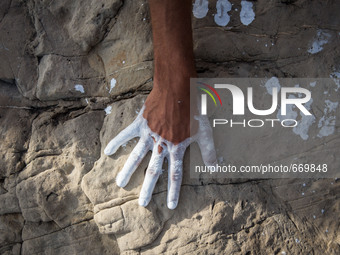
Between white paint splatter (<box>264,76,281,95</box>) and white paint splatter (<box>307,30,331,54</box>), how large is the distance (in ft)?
1.05

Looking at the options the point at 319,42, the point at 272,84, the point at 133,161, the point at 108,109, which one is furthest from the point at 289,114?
the point at 108,109

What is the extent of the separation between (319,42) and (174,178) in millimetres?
1348

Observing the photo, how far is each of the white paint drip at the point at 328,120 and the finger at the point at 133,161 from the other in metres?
1.09

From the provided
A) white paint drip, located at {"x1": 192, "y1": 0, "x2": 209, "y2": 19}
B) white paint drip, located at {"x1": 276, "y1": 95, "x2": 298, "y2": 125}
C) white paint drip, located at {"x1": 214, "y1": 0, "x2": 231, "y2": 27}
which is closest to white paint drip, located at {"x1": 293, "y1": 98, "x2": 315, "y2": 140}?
white paint drip, located at {"x1": 276, "y1": 95, "x2": 298, "y2": 125}

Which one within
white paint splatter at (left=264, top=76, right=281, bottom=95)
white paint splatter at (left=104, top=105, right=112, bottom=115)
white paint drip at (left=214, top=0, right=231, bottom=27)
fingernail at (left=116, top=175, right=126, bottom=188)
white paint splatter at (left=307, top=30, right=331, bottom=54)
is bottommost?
fingernail at (left=116, top=175, right=126, bottom=188)

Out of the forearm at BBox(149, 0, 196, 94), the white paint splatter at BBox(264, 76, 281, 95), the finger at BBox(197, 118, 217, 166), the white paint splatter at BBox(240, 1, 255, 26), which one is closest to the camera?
the forearm at BBox(149, 0, 196, 94)

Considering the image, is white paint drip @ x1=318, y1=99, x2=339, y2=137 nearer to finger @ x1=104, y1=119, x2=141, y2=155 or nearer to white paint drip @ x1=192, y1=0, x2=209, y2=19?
white paint drip @ x1=192, y1=0, x2=209, y2=19

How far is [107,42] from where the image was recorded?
2.29m

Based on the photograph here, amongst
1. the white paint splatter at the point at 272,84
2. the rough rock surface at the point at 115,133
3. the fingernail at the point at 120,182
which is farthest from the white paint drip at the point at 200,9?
the fingernail at the point at 120,182

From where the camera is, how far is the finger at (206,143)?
1.92 meters

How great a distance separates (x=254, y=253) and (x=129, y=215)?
779 millimetres

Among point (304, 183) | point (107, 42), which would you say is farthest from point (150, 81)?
point (304, 183)

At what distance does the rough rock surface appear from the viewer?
187cm

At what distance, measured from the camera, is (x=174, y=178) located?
74.1 inches
